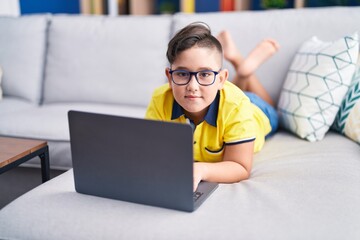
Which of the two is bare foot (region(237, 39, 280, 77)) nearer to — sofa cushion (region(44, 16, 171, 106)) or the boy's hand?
sofa cushion (region(44, 16, 171, 106))

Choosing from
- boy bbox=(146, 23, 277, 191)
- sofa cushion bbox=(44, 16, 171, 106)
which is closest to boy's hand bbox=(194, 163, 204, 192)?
boy bbox=(146, 23, 277, 191)

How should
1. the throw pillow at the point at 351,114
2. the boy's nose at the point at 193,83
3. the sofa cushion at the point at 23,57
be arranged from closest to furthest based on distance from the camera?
1. the boy's nose at the point at 193,83
2. the throw pillow at the point at 351,114
3. the sofa cushion at the point at 23,57

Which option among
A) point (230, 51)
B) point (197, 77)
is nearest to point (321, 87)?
point (230, 51)

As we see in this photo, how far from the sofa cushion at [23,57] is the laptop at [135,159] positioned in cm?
144

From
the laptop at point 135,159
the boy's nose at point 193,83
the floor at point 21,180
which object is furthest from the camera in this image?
the floor at point 21,180

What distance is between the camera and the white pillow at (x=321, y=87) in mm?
1487

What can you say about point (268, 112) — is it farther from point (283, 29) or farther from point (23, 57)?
point (23, 57)

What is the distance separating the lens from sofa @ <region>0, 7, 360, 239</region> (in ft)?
2.83

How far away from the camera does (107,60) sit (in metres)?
2.11

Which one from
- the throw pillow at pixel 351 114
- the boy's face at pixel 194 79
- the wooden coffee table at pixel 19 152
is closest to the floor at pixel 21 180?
the wooden coffee table at pixel 19 152

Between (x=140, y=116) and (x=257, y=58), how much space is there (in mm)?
583

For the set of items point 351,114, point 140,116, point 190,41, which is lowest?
point 140,116

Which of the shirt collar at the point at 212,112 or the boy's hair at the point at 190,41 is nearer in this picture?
the boy's hair at the point at 190,41

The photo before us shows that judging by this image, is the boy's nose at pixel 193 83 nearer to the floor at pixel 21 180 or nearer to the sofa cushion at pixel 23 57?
the floor at pixel 21 180
